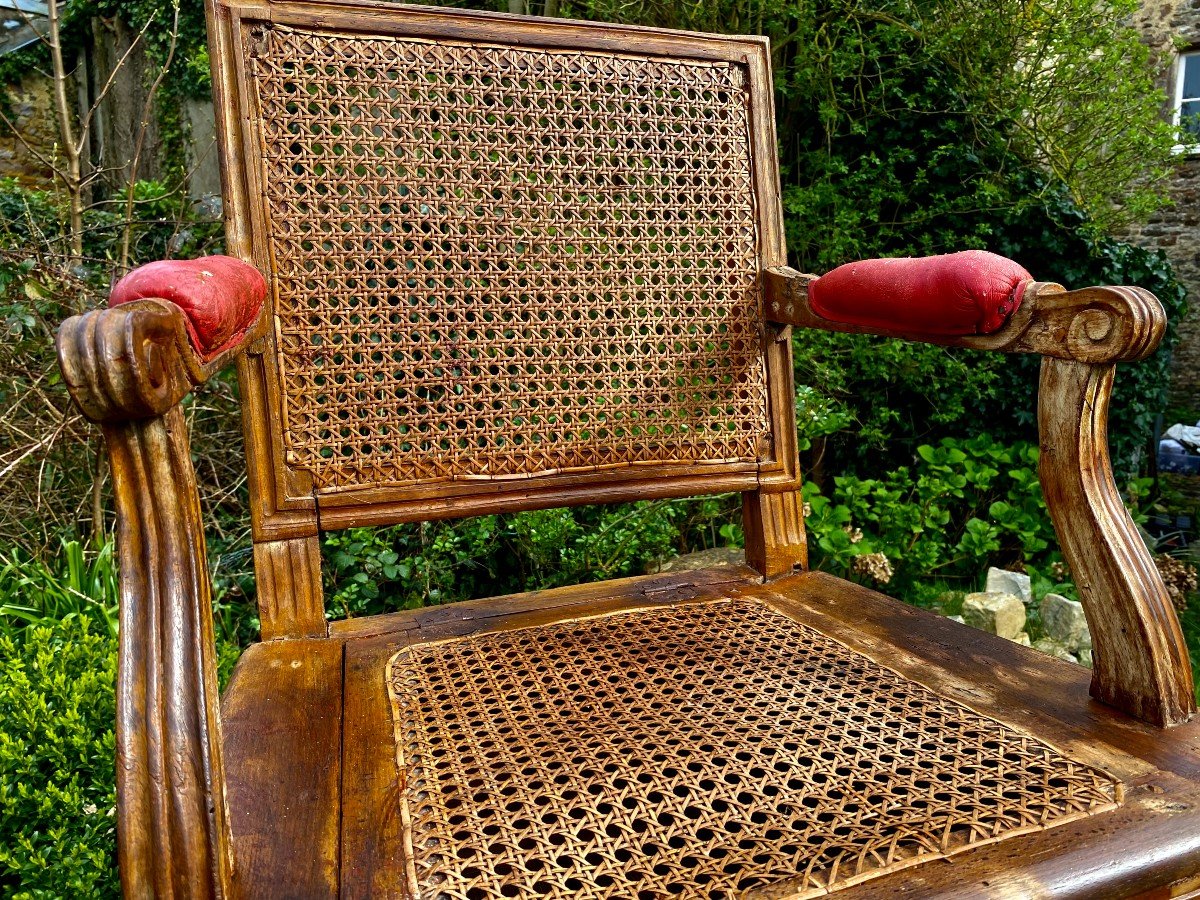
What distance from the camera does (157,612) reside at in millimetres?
481

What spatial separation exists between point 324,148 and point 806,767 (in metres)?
0.90

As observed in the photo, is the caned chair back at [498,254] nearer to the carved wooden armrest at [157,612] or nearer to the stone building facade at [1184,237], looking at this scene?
the carved wooden armrest at [157,612]

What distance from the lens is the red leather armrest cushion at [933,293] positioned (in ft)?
2.54

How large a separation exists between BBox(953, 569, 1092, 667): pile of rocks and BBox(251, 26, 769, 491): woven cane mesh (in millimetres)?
1877

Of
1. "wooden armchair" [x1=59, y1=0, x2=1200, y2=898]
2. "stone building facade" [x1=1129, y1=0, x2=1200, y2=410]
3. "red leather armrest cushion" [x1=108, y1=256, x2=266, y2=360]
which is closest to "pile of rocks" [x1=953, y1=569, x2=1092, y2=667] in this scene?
"wooden armchair" [x1=59, y1=0, x2=1200, y2=898]

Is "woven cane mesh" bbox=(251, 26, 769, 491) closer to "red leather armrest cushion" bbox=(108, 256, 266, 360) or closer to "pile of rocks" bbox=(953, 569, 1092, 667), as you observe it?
"red leather armrest cushion" bbox=(108, 256, 266, 360)

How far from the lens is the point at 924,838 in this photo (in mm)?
565

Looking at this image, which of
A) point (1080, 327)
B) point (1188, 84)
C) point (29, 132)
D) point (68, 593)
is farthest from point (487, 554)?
point (1188, 84)

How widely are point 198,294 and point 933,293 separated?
0.67 meters

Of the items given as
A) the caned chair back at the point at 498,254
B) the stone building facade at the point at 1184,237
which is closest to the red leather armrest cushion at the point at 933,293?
the caned chair back at the point at 498,254

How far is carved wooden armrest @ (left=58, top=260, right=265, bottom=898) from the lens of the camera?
430 mm

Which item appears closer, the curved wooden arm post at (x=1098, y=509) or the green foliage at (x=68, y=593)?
the curved wooden arm post at (x=1098, y=509)

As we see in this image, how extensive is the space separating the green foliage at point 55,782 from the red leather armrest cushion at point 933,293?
1.18 metres

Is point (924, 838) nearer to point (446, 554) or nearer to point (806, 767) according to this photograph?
point (806, 767)
